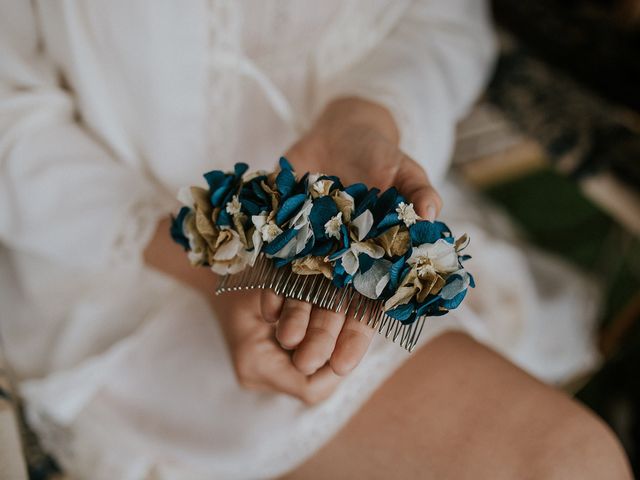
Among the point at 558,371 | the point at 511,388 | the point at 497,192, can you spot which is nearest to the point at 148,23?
the point at 511,388

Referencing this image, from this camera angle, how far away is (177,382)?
71cm

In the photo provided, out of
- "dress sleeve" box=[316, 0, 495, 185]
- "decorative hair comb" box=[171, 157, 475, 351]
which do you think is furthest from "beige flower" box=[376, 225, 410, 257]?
"dress sleeve" box=[316, 0, 495, 185]

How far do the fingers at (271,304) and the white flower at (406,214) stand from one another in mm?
143

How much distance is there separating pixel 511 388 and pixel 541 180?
1375mm

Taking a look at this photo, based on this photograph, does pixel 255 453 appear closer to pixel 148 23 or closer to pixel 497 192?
pixel 148 23

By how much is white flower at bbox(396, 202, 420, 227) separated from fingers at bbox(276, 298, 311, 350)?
120 mm

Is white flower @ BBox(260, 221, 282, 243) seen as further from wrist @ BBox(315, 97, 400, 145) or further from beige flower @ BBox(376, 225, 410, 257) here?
wrist @ BBox(315, 97, 400, 145)

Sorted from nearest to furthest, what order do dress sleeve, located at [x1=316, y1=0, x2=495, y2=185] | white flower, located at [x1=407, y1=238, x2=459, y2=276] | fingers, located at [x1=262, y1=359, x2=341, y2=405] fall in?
white flower, located at [x1=407, y1=238, x2=459, y2=276]
fingers, located at [x1=262, y1=359, x2=341, y2=405]
dress sleeve, located at [x1=316, y1=0, x2=495, y2=185]

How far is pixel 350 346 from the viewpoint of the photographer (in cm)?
49

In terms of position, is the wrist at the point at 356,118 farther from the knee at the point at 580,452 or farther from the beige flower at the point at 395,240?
the knee at the point at 580,452

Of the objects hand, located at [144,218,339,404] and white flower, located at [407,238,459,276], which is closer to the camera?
white flower, located at [407,238,459,276]

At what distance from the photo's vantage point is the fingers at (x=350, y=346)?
0.49 meters

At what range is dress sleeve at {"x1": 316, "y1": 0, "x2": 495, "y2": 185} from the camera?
0.82m

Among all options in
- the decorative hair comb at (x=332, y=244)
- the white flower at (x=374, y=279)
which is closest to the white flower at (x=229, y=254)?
the decorative hair comb at (x=332, y=244)
